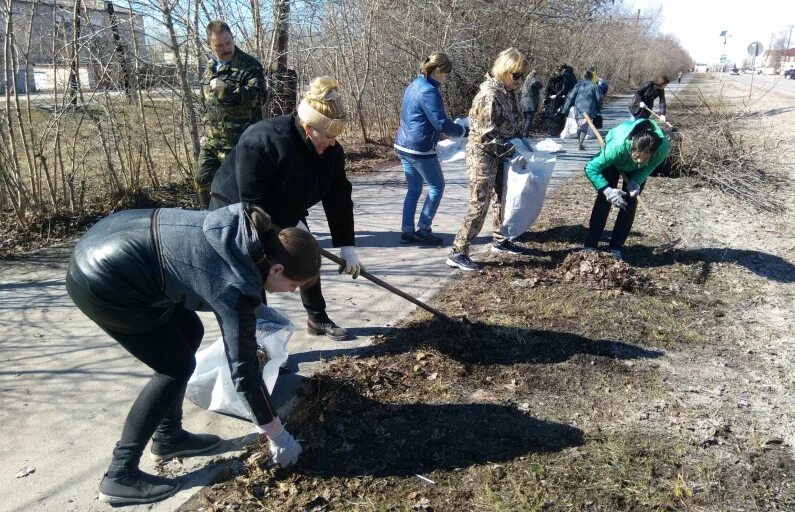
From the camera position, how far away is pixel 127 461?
2.30 m

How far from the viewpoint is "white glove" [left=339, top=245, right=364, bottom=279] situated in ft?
10.9

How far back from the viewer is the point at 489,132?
4.56m

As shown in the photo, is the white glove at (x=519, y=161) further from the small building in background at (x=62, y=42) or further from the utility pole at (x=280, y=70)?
the utility pole at (x=280, y=70)

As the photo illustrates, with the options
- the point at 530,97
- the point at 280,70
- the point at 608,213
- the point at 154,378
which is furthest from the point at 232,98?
the point at 530,97

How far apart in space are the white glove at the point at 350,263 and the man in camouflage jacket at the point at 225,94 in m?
1.77

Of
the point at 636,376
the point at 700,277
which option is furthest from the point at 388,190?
the point at 636,376

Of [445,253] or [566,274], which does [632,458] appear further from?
[445,253]

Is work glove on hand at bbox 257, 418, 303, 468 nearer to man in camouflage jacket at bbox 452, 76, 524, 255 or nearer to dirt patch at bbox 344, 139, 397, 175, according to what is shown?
man in camouflage jacket at bbox 452, 76, 524, 255

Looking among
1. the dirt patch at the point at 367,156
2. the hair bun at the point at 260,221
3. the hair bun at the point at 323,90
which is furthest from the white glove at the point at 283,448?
the dirt patch at the point at 367,156

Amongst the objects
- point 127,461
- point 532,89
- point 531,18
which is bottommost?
point 127,461

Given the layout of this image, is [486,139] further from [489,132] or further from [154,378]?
[154,378]

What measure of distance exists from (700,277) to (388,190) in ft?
14.2

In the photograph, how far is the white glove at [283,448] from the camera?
2.27 metres

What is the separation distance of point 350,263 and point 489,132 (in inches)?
75.6
